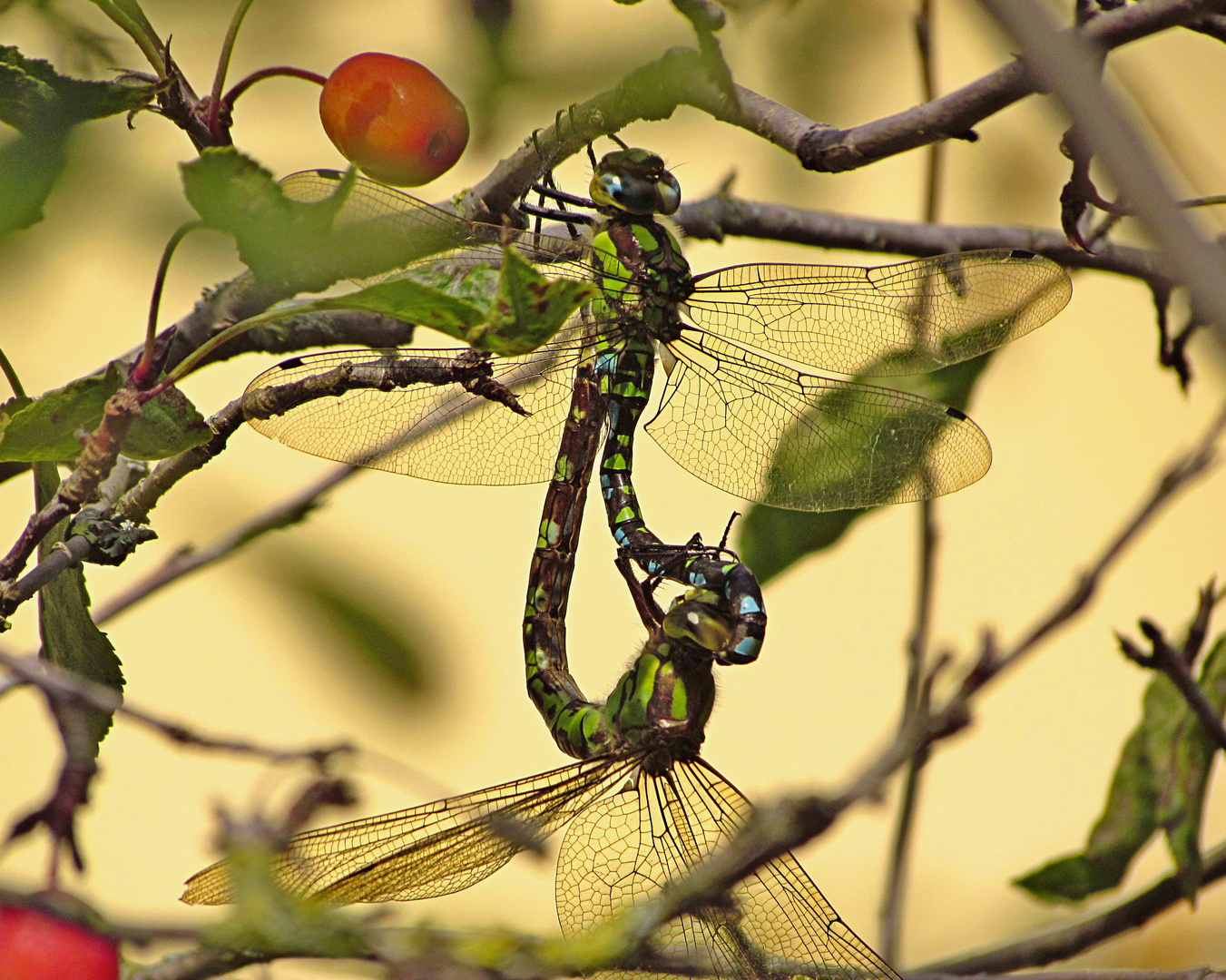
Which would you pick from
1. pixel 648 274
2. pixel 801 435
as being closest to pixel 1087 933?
pixel 801 435

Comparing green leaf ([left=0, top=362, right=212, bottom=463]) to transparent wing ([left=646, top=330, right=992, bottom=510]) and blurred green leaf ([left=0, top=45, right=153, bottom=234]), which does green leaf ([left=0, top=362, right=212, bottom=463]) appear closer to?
blurred green leaf ([left=0, top=45, right=153, bottom=234])

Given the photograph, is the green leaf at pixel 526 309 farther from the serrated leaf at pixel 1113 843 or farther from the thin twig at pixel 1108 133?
the serrated leaf at pixel 1113 843

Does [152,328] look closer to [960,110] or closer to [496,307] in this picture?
[496,307]

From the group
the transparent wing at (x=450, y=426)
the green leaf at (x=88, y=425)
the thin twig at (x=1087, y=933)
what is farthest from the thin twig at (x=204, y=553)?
the thin twig at (x=1087, y=933)

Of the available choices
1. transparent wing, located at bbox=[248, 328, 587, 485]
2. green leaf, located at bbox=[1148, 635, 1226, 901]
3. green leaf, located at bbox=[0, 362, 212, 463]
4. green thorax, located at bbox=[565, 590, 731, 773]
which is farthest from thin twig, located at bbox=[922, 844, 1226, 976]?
green leaf, located at bbox=[0, 362, 212, 463]

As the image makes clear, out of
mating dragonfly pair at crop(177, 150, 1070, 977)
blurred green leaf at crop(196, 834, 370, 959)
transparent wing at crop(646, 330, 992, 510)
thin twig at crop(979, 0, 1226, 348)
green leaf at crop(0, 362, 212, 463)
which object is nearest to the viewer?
thin twig at crop(979, 0, 1226, 348)

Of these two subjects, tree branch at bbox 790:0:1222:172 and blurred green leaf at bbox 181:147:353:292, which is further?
tree branch at bbox 790:0:1222:172
